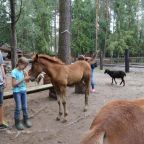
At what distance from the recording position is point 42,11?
53.2 meters

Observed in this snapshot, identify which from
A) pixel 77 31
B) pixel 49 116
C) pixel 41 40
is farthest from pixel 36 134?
pixel 41 40

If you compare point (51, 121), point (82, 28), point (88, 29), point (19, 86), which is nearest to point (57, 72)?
point (51, 121)

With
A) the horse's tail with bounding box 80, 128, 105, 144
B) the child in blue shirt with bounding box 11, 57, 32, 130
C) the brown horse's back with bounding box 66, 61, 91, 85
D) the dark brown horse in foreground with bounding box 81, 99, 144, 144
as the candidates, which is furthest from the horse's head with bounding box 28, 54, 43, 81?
the horse's tail with bounding box 80, 128, 105, 144

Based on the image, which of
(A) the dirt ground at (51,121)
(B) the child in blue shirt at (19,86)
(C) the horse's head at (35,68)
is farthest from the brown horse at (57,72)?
(B) the child in blue shirt at (19,86)

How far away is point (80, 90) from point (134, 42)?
1596 inches

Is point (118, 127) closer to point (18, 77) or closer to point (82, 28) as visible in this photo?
point (18, 77)

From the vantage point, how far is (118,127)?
2.46 meters

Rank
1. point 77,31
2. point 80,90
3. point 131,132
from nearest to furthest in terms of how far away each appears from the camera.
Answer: point 131,132, point 80,90, point 77,31

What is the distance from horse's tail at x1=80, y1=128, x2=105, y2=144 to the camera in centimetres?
239

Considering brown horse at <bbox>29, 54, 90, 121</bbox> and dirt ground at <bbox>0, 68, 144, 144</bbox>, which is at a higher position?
brown horse at <bbox>29, 54, 90, 121</bbox>

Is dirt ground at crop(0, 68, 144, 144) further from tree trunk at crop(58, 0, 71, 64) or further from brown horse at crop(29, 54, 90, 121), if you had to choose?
tree trunk at crop(58, 0, 71, 64)

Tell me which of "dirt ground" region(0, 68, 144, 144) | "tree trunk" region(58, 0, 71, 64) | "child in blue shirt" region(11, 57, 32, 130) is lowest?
"dirt ground" region(0, 68, 144, 144)

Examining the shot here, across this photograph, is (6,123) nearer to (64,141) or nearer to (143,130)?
(64,141)

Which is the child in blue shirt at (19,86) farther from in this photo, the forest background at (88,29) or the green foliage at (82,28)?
the green foliage at (82,28)
